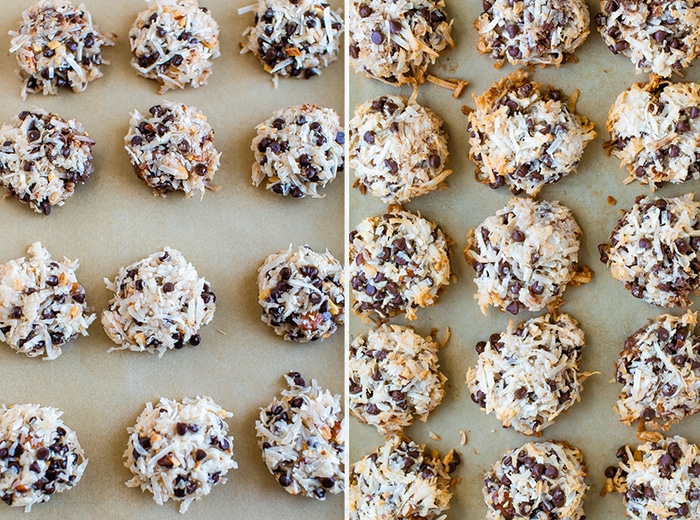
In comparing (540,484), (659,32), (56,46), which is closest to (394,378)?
(540,484)

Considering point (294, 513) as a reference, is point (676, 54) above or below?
above

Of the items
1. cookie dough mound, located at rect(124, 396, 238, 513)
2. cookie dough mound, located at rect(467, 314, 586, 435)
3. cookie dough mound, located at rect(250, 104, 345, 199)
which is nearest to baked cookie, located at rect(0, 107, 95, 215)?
cookie dough mound, located at rect(250, 104, 345, 199)

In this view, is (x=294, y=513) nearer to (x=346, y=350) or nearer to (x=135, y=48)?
(x=346, y=350)

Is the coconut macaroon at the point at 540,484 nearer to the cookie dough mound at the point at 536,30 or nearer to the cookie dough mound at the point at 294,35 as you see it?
the cookie dough mound at the point at 536,30

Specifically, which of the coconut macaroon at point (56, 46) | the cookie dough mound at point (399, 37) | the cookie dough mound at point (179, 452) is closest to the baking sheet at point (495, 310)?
the cookie dough mound at point (399, 37)

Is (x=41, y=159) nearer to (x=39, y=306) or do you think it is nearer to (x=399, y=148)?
(x=39, y=306)

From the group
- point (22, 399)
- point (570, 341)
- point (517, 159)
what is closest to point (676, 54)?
point (517, 159)
